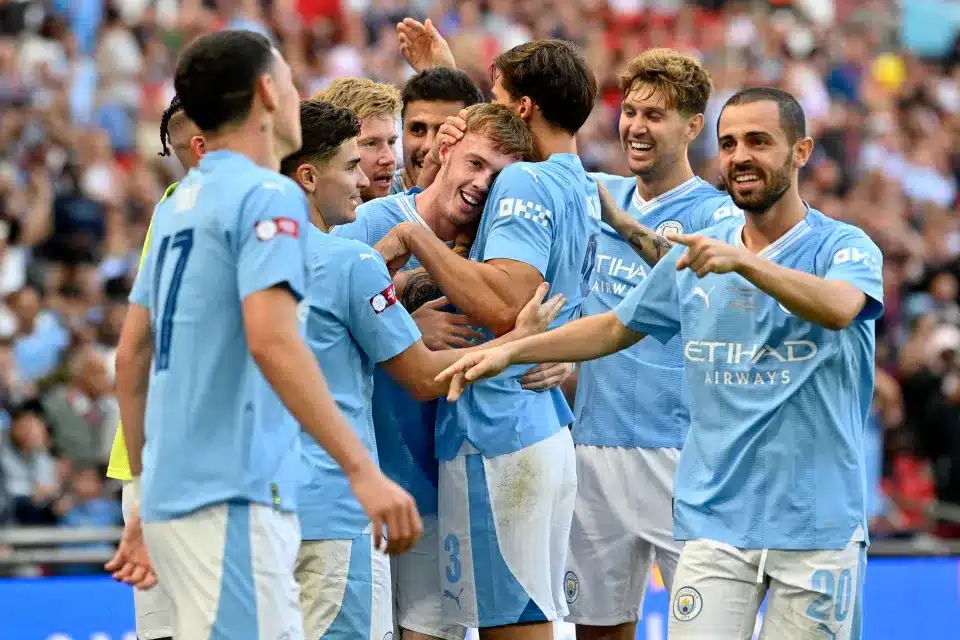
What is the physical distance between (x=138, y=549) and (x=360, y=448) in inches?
39.9

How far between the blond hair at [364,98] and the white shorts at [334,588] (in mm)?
2001

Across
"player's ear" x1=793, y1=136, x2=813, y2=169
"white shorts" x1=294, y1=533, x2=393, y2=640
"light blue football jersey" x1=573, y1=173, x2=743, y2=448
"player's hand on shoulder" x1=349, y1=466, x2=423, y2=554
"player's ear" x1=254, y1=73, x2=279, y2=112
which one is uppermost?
"player's ear" x1=254, y1=73, x2=279, y2=112

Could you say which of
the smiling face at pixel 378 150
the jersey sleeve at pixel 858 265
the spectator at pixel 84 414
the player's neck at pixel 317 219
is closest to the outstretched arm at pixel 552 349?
the player's neck at pixel 317 219

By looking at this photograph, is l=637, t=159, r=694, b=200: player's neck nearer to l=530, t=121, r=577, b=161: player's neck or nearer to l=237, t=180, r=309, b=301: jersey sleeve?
l=530, t=121, r=577, b=161: player's neck

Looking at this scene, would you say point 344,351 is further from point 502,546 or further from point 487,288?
point 502,546

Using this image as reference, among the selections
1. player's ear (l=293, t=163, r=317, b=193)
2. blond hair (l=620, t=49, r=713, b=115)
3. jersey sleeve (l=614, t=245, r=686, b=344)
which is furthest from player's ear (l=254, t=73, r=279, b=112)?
blond hair (l=620, t=49, r=713, b=115)

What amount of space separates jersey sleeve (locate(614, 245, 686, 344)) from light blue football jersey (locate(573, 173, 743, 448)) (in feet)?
3.33

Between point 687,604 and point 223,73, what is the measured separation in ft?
8.27

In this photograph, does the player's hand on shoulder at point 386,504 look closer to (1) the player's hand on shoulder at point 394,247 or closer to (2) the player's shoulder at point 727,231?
(1) the player's hand on shoulder at point 394,247

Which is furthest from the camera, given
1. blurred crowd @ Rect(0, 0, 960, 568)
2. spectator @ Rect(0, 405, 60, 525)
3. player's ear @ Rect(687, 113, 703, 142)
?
blurred crowd @ Rect(0, 0, 960, 568)

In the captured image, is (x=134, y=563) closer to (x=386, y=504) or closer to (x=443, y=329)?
(x=386, y=504)

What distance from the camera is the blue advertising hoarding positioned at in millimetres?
8578

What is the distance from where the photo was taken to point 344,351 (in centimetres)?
514

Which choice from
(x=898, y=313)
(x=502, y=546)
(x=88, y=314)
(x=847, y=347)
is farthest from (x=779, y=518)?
(x=898, y=313)
